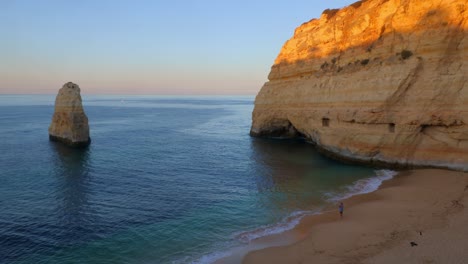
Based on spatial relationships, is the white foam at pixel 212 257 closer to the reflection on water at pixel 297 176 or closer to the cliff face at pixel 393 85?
the reflection on water at pixel 297 176

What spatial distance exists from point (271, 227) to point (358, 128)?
1962 cm

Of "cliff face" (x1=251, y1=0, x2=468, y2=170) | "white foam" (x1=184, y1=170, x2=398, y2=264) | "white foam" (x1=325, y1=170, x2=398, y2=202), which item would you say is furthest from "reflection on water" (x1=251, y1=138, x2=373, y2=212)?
"cliff face" (x1=251, y1=0, x2=468, y2=170)

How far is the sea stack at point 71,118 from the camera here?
48.9 meters

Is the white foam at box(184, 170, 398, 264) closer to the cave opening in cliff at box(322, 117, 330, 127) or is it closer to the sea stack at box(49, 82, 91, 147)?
the cave opening in cliff at box(322, 117, 330, 127)

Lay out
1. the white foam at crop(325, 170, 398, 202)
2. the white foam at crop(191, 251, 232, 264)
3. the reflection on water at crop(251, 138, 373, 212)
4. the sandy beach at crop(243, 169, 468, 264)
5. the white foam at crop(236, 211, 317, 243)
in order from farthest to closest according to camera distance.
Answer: the white foam at crop(325, 170, 398, 202) < the reflection on water at crop(251, 138, 373, 212) < the white foam at crop(236, 211, 317, 243) < the white foam at crop(191, 251, 232, 264) < the sandy beach at crop(243, 169, 468, 264)

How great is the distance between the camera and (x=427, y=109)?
31812 millimetres

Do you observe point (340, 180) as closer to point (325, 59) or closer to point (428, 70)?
point (428, 70)

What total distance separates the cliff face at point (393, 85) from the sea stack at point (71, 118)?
1271 inches

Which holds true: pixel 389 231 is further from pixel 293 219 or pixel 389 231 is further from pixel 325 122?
pixel 325 122

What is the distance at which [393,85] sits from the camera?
110 feet

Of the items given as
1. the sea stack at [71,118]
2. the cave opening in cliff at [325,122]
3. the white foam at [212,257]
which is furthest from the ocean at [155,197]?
the cave opening in cliff at [325,122]

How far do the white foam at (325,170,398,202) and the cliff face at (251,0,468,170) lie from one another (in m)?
2.55

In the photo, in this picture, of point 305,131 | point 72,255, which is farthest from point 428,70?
point 72,255

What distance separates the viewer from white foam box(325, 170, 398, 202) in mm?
27078
